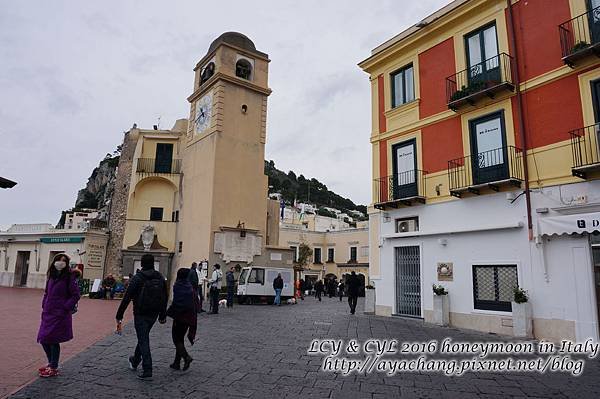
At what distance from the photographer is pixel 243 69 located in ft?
88.8

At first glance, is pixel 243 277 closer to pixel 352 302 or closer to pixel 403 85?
pixel 352 302

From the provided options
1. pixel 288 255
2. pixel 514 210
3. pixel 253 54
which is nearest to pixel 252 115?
pixel 253 54

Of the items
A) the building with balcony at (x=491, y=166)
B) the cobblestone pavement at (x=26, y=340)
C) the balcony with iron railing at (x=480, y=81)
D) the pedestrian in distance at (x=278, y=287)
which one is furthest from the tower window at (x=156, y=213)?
the balcony with iron railing at (x=480, y=81)

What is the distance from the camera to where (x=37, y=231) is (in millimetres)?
33406

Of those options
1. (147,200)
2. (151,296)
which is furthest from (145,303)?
(147,200)

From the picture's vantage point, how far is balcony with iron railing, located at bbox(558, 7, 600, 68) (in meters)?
10.5

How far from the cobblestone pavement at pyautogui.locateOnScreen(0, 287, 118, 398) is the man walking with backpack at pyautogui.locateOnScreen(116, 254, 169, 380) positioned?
162 cm

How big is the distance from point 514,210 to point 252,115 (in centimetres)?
A: 1801

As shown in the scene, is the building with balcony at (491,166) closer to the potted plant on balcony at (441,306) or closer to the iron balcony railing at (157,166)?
the potted plant on balcony at (441,306)

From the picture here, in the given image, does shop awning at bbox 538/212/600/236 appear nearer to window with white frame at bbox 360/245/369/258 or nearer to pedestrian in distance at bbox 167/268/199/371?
pedestrian in distance at bbox 167/268/199/371

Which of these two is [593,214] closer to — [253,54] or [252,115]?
[252,115]

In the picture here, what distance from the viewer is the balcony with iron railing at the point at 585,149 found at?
10.2 meters

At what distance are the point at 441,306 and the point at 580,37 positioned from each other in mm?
8203

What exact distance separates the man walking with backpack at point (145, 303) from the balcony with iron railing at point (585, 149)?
9.64 metres
